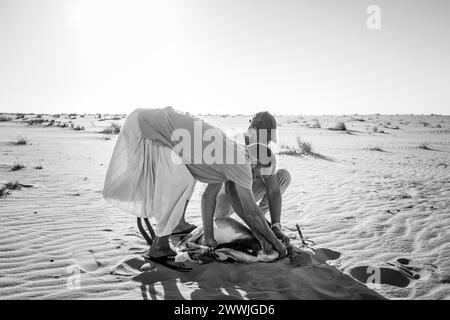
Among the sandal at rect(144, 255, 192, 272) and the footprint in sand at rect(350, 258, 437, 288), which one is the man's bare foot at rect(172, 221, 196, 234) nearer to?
the sandal at rect(144, 255, 192, 272)

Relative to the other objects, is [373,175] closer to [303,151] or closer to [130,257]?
[303,151]

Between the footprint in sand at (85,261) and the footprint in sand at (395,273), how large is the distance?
8.70 feet

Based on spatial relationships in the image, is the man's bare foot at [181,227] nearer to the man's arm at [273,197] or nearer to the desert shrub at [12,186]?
the man's arm at [273,197]

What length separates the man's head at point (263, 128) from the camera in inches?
164

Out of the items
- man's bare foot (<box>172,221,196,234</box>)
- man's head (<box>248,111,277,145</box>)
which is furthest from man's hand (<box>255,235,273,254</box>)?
man's bare foot (<box>172,221,196,234</box>)

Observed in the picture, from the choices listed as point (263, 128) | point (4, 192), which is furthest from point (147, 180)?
point (4, 192)

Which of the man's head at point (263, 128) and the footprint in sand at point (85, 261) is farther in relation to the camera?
the man's head at point (263, 128)

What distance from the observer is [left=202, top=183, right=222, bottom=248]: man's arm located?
379 cm

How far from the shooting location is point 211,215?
3816mm

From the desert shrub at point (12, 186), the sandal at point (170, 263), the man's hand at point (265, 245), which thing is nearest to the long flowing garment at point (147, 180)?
the sandal at point (170, 263)

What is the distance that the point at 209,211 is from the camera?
379 cm

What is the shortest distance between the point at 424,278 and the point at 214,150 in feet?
8.00

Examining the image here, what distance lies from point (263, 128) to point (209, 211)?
115cm

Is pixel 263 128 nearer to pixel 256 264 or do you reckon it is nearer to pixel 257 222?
pixel 257 222
